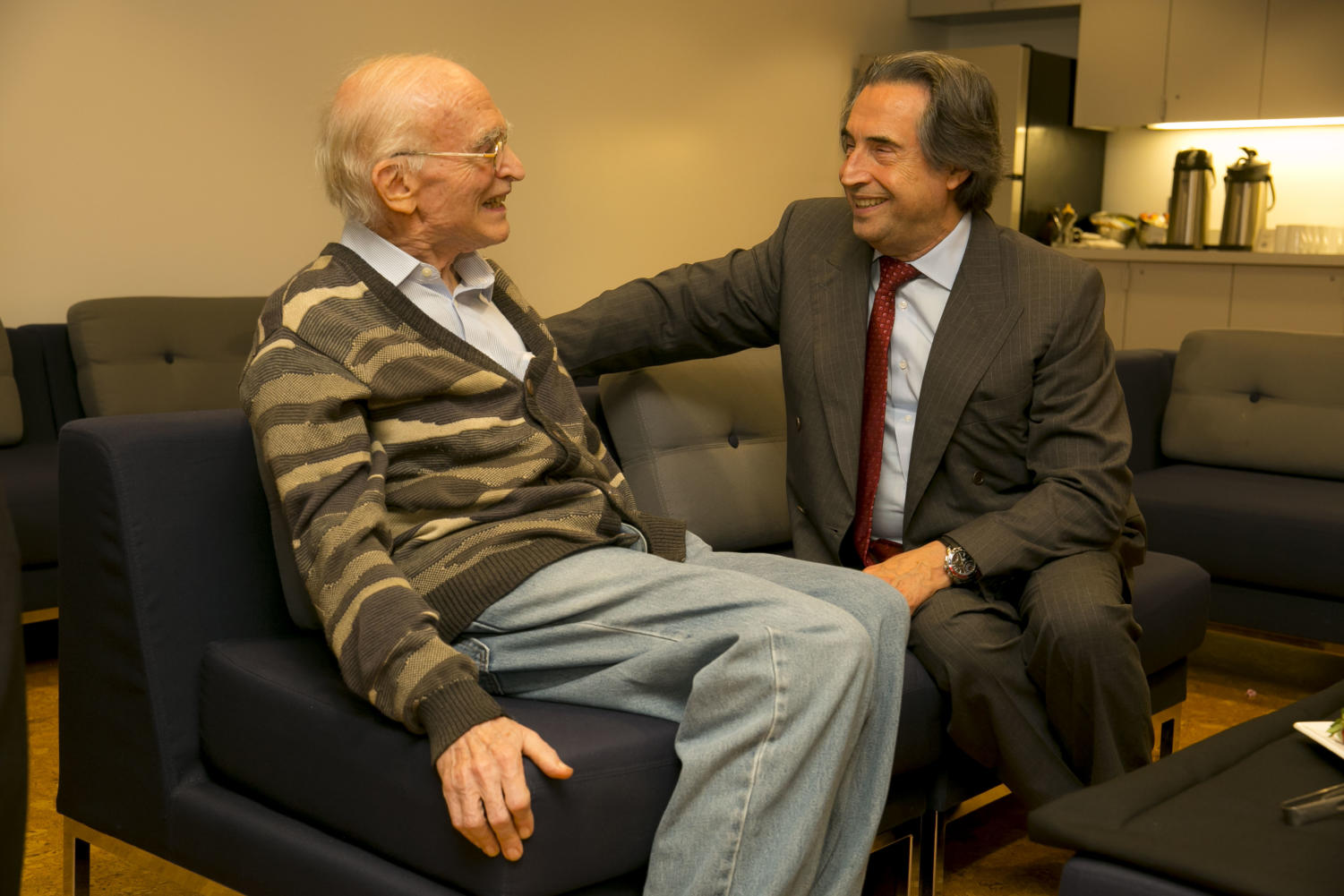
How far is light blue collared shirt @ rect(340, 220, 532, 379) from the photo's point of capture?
5.46 ft

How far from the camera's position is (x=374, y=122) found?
169 cm

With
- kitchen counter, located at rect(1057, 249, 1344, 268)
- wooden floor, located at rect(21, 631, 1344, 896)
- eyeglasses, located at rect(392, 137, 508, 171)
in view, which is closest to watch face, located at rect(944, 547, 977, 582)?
wooden floor, located at rect(21, 631, 1344, 896)

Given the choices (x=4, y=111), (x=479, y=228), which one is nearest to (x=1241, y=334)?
(x=479, y=228)

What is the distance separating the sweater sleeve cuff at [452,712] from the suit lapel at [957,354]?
2.97 ft

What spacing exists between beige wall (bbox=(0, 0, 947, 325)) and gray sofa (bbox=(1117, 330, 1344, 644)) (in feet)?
7.29

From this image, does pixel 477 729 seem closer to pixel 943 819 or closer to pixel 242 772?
pixel 242 772

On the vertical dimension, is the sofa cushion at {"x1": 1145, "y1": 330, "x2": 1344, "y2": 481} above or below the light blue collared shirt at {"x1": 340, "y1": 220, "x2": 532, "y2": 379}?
below

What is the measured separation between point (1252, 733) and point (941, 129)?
1039mm

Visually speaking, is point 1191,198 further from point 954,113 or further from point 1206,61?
point 954,113

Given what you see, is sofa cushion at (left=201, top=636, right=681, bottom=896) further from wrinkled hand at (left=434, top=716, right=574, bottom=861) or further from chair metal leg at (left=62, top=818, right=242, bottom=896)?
chair metal leg at (left=62, top=818, right=242, bottom=896)

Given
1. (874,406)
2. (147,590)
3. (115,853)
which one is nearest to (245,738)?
(147,590)

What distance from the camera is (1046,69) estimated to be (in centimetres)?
654

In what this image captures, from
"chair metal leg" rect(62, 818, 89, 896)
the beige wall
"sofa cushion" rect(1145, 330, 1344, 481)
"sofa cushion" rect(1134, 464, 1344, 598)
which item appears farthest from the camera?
the beige wall

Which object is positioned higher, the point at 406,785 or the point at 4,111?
the point at 4,111
